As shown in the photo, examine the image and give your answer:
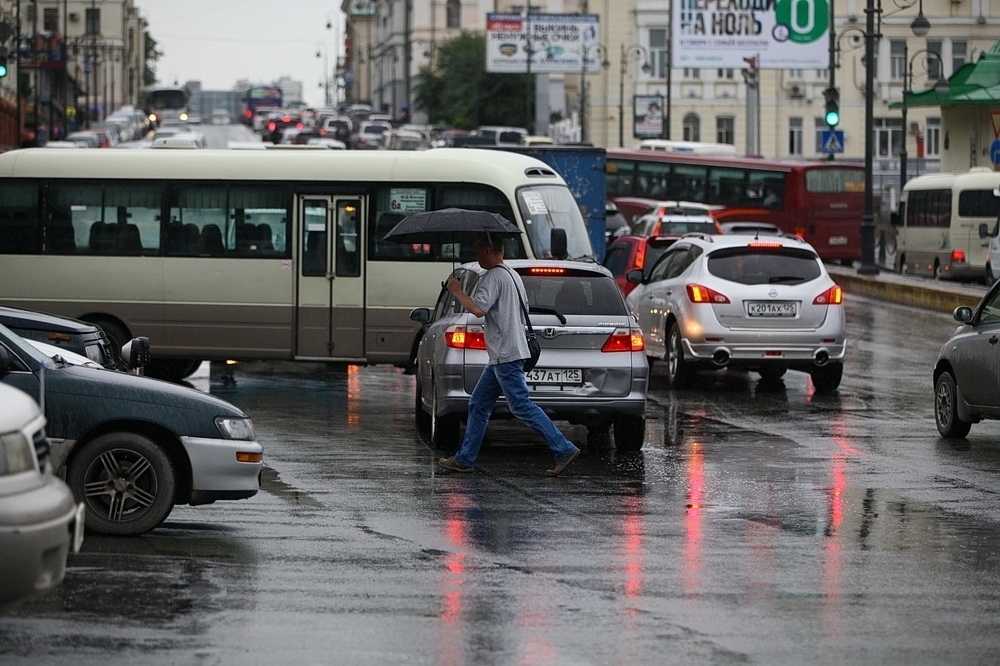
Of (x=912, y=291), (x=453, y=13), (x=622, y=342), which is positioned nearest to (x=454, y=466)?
(x=622, y=342)

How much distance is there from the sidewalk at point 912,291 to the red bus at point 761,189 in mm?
10509

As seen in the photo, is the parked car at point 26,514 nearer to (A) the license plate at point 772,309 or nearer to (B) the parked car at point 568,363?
(B) the parked car at point 568,363

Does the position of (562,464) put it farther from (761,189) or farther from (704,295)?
(761,189)

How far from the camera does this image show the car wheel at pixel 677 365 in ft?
63.3

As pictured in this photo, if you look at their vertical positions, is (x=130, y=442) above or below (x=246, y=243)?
below

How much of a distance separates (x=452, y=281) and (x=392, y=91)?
149048mm

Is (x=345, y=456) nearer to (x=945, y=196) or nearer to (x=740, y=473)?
(x=740, y=473)

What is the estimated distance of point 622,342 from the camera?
13.6 metres

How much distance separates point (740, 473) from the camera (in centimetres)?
1274

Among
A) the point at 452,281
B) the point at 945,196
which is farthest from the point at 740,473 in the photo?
the point at 945,196

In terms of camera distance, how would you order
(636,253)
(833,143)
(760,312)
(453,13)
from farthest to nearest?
(453,13)
(833,143)
(636,253)
(760,312)

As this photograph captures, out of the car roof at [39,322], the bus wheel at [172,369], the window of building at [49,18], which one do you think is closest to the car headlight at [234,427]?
the car roof at [39,322]

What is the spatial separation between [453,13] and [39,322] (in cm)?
13441

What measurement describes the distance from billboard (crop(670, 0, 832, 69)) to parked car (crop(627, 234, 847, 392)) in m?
45.0
